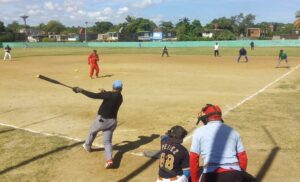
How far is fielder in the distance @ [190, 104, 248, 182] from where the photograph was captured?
5094mm

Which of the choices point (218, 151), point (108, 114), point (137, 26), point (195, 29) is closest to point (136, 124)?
point (108, 114)

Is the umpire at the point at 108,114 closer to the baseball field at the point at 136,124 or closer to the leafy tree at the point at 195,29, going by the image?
the baseball field at the point at 136,124

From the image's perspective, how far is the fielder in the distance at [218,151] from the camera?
16.7ft

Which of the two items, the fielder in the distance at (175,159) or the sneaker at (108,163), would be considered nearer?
the fielder in the distance at (175,159)

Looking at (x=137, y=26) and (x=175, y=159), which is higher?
(x=137, y=26)

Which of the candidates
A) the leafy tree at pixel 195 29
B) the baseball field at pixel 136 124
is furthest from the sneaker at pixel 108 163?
the leafy tree at pixel 195 29

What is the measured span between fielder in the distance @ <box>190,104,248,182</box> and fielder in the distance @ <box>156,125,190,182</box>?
1.37ft

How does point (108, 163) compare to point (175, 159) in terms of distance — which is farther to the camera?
point (108, 163)

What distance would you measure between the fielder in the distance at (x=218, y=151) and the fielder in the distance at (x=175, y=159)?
418 mm

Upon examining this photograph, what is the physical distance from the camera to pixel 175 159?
5539 mm

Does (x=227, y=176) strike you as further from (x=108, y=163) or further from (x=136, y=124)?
(x=136, y=124)

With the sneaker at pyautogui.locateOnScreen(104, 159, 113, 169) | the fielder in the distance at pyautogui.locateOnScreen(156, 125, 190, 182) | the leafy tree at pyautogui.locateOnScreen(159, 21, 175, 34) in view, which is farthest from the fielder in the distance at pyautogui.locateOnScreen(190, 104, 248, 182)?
the leafy tree at pyautogui.locateOnScreen(159, 21, 175, 34)

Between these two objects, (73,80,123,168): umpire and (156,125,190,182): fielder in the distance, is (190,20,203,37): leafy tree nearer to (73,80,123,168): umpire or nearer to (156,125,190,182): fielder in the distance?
(73,80,123,168): umpire

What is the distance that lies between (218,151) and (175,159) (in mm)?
715
